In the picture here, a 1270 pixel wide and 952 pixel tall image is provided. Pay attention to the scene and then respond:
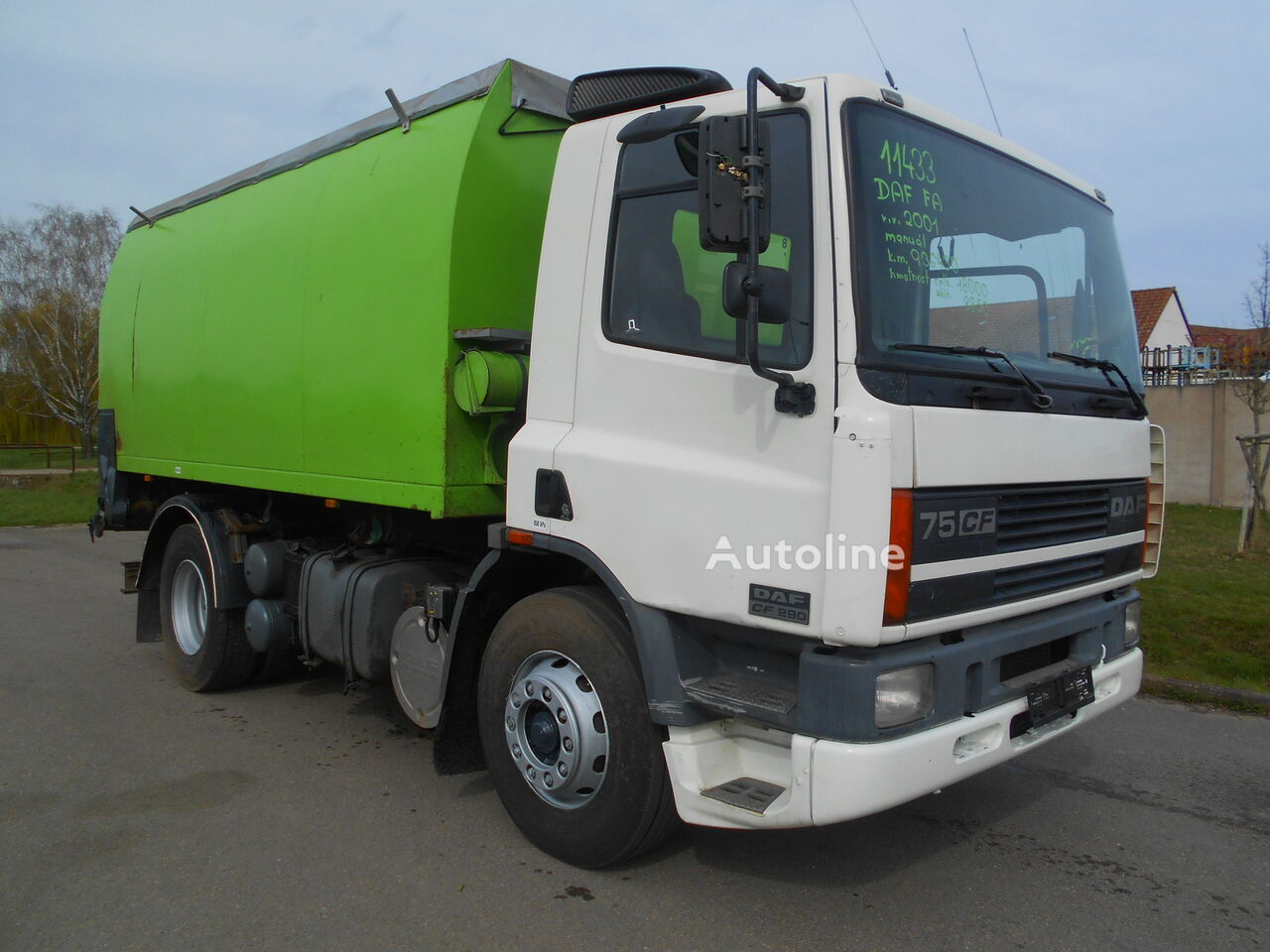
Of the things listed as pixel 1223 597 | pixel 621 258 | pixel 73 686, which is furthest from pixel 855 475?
pixel 1223 597

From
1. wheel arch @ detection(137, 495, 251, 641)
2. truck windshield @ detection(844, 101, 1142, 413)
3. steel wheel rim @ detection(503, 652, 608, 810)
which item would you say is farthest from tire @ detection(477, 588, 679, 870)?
wheel arch @ detection(137, 495, 251, 641)

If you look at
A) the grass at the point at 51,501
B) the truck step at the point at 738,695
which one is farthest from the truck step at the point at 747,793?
the grass at the point at 51,501

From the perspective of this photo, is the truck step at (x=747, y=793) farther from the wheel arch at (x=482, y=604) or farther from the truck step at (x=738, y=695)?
the wheel arch at (x=482, y=604)

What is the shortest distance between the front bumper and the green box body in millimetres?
1549

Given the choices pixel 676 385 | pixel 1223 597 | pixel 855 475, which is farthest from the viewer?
pixel 1223 597

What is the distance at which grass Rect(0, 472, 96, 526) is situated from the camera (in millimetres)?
17828

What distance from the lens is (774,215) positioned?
3234 millimetres

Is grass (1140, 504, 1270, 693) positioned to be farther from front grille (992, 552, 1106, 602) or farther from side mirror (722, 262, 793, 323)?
side mirror (722, 262, 793, 323)

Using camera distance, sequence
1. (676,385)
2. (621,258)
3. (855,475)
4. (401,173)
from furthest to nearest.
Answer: (401,173)
(621,258)
(676,385)
(855,475)

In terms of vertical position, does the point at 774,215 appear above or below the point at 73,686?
above

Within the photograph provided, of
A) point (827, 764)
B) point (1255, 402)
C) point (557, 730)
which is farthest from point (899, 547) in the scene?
point (1255, 402)

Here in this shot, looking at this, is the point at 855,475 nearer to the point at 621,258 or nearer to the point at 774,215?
the point at 774,215

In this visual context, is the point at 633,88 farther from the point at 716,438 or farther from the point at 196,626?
the point at 196,626

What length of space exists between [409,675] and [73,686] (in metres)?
3.21
